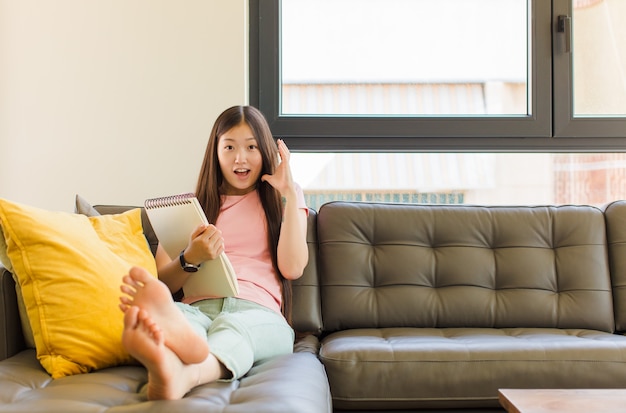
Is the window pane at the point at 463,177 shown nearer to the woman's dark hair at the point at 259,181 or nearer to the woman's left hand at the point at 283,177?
the woman's dark hair at the point at 259,181

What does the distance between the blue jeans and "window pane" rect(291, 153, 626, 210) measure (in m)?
1.13

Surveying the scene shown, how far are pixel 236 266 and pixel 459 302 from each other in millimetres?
780

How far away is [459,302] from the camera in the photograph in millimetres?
2301

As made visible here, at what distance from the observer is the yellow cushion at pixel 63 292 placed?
5.25 ft

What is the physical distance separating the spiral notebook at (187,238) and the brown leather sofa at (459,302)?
1.04 ft

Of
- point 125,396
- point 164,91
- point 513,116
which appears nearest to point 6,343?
point 125,396

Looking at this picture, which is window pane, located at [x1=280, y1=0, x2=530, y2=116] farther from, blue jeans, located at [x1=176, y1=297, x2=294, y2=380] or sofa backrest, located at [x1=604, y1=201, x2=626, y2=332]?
blue jeans, located at [x1=176, y1=297, x2=294, y2=380]

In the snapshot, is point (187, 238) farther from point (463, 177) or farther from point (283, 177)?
point (463, 177)

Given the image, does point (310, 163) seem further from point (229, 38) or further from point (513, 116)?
point (513, 116)

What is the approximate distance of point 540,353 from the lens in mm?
1866

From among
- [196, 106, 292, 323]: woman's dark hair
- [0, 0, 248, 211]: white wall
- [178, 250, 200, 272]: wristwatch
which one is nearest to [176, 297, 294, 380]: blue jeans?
[178, 250, 200, 272]: wristwatch

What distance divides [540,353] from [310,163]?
1.39m

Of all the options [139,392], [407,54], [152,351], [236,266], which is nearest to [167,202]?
[236,266]

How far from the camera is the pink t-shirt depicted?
204cm
